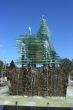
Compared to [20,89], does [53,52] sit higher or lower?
higher

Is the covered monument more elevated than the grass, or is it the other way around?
the covered monument

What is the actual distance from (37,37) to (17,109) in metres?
24.9

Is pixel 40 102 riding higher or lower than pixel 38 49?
lower

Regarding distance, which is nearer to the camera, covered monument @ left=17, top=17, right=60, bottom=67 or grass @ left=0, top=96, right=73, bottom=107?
grass @ left=0, top=96, right=73, bottom=107

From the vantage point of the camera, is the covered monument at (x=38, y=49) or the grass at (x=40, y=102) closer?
the grass at (x=40, y=102)

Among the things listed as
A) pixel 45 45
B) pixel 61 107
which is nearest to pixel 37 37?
pixel 45 45

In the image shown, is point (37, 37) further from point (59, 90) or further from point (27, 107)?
point (27, 107)

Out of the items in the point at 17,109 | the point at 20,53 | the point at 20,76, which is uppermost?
the point at 20,53

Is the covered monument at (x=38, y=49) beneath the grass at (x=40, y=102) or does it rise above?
above

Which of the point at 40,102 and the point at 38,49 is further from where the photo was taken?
the point at 38,49

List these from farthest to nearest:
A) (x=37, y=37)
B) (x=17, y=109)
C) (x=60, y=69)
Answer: (x=37, y=37), (x=60, y=69), (x=17, y=109)

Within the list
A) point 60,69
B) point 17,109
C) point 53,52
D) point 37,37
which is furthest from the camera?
point 53,52

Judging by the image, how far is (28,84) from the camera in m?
34.5

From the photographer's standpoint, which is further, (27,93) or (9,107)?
(27,93)
